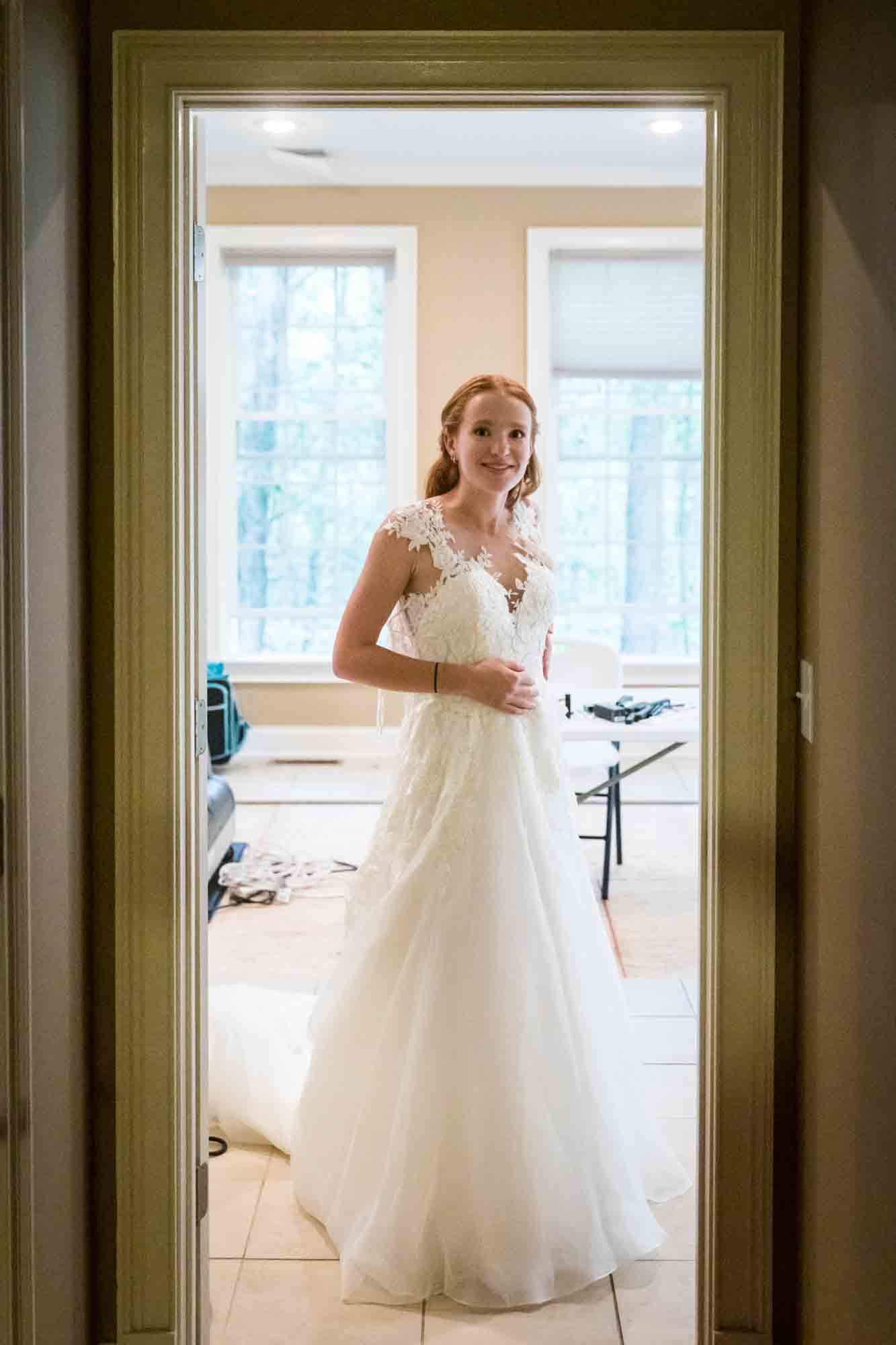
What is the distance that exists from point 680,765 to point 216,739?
249cm

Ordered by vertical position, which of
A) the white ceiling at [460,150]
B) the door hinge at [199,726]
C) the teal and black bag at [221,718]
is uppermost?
the white ceiling at [460,150]

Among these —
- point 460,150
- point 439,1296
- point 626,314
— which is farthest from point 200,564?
point 626,314

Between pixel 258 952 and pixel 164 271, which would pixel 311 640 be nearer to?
pixel 258 952

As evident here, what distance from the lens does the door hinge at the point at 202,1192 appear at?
90.7 inches

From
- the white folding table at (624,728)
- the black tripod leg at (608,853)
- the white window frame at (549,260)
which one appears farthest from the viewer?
the white window frame at (549,260)

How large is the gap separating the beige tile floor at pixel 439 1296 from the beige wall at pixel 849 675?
1.62 feet

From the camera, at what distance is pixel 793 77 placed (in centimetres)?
Result: 207

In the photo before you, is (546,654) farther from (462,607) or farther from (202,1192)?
(202,1192)

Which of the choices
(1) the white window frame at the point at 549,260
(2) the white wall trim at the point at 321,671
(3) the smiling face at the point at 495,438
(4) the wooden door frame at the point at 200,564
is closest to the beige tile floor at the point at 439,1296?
(4) the wooden door frame at the point at 200,564

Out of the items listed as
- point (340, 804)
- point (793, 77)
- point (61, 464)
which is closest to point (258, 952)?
point (340, 804)

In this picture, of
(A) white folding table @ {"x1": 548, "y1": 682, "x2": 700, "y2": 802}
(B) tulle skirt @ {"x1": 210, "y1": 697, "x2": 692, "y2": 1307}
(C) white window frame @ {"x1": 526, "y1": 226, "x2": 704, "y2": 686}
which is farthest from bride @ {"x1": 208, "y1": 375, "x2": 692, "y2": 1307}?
(C) white window frame @ {"x1": 526, "y1": 226, "x2": 704, "y2": 686}

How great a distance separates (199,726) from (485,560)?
73 centimetres

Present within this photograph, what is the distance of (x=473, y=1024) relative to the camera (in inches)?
100

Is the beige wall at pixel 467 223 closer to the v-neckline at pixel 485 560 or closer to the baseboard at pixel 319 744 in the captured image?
the baseboard at pixel 319 744
